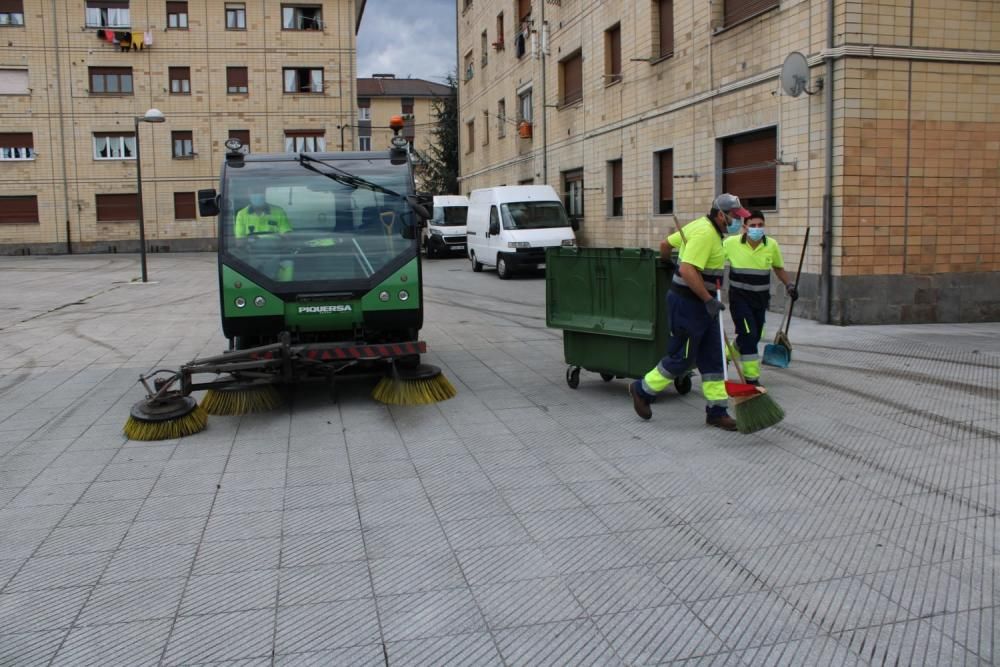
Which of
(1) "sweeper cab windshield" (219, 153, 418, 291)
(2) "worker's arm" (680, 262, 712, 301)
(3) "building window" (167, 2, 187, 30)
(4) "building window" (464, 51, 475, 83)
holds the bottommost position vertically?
(2) "worker's arm" (680, 262, 712, 301)

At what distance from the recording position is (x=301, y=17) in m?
42.5

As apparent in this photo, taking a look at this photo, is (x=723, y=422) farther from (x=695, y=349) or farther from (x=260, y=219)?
(x=260, y=219)

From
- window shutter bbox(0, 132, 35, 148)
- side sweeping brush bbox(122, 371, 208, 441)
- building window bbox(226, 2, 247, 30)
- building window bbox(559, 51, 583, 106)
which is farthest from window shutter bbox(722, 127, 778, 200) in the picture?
window shutter bbox(0, 132, 35, 148)

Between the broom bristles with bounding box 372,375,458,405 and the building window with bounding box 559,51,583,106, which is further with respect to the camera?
the building window with bounding box 559,51,583,106

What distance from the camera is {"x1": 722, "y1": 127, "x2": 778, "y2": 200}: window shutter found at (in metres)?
14.1

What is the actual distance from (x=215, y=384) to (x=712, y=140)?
11.3 m

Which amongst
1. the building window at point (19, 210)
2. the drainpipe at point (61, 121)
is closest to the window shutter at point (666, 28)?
the drainpipe at point (61, 121)

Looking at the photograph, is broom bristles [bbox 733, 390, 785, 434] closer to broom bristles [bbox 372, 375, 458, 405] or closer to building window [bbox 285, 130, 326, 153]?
broom bristles [bbox 372, 375, 458, 405]

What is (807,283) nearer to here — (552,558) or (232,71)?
(552,558)

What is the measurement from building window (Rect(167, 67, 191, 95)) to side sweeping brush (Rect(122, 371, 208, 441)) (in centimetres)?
3813

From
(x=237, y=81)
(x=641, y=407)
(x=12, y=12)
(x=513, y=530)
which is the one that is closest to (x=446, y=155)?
(x=237, y=81)

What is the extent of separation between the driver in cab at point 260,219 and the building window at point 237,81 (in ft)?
120

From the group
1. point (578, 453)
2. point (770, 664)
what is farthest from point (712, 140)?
point (770, 664)

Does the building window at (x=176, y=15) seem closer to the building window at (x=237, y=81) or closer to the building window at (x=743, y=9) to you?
the building window at (x=237, y=81)
